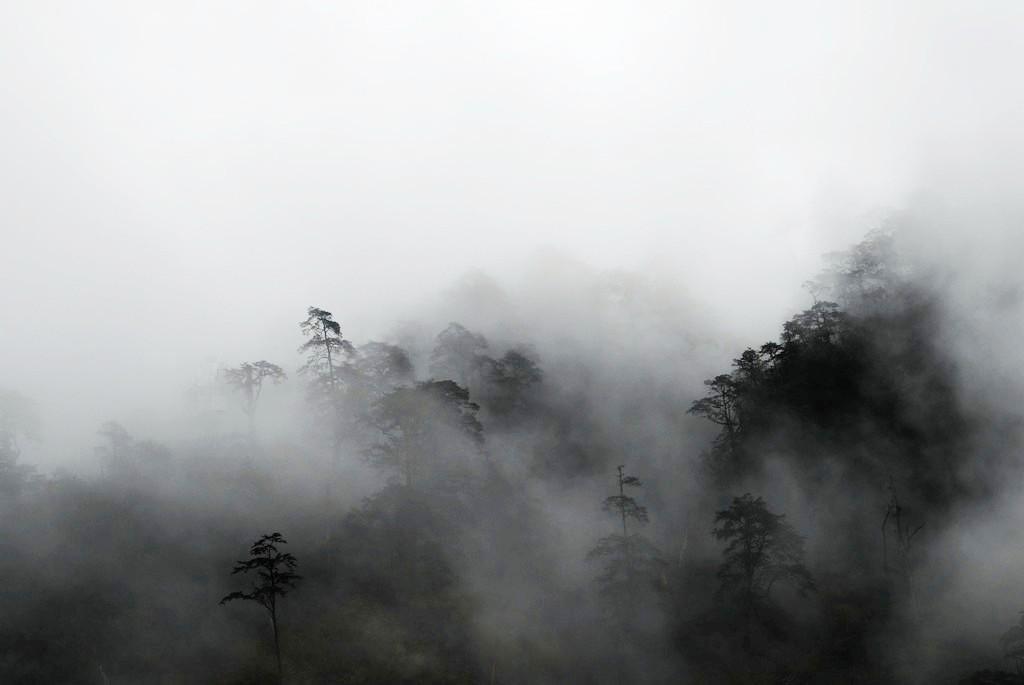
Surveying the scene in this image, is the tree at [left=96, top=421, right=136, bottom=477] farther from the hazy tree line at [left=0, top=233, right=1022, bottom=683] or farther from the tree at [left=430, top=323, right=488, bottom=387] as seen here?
the tree at [left=430, top=323, right=488, bottom=387]

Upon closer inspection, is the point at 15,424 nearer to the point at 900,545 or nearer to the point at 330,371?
the point at 330,371

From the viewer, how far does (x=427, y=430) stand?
61.2m

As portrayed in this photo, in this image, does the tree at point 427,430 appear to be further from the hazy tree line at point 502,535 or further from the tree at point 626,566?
the tree at point 626,566

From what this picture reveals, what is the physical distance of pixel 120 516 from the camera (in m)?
61.0

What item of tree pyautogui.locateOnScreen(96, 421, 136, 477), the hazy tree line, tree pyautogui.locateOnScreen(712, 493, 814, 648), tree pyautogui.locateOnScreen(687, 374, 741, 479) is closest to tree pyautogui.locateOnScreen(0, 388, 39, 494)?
the hazy tree line

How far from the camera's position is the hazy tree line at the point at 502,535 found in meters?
48.4

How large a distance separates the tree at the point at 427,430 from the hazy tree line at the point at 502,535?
0.27 m

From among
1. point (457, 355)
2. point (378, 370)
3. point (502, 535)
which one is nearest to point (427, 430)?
point (378, 370)

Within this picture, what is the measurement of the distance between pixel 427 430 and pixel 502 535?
13143mm

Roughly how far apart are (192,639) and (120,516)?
67.4 feet

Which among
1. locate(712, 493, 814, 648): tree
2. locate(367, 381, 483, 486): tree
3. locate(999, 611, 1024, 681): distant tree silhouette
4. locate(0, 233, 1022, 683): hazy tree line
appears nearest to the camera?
locate(999, 611, 1024, 681): distant tree silhouette

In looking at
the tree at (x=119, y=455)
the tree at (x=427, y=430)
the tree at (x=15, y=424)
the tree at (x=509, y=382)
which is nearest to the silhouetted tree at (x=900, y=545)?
the tree at (x=427, y=430)

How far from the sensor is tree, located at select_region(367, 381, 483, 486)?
59.3 metres

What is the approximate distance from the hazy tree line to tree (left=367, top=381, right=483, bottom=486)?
0.90ft
